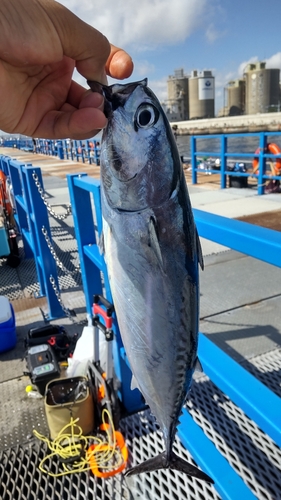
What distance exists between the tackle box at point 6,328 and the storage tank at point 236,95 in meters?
106

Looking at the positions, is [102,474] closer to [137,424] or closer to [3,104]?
[137,424]

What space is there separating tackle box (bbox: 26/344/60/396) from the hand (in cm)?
189

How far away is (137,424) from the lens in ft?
7.77

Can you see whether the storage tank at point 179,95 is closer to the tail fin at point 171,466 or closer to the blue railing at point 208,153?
the blue railing at point 208,153

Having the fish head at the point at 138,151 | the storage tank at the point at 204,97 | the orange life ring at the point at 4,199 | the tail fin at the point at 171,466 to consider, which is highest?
the storage tank at the point at 204,97

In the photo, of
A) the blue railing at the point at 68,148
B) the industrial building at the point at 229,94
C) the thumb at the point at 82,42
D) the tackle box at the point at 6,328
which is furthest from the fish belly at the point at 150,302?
the industrial building at the point at 229,94

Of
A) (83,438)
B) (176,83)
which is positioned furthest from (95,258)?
(176,83)

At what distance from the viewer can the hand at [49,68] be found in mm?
989

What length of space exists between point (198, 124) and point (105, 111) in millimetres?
73421

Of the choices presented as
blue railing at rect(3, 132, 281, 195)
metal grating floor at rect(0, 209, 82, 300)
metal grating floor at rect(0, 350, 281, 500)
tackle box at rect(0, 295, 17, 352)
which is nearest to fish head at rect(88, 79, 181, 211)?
metal grating floor at rect(0, 350, 281, 500)

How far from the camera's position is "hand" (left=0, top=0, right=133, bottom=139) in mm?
989

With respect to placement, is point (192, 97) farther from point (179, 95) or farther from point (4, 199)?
point (4, 199)

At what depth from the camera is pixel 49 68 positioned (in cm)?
A: 131

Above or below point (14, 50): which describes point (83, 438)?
below
